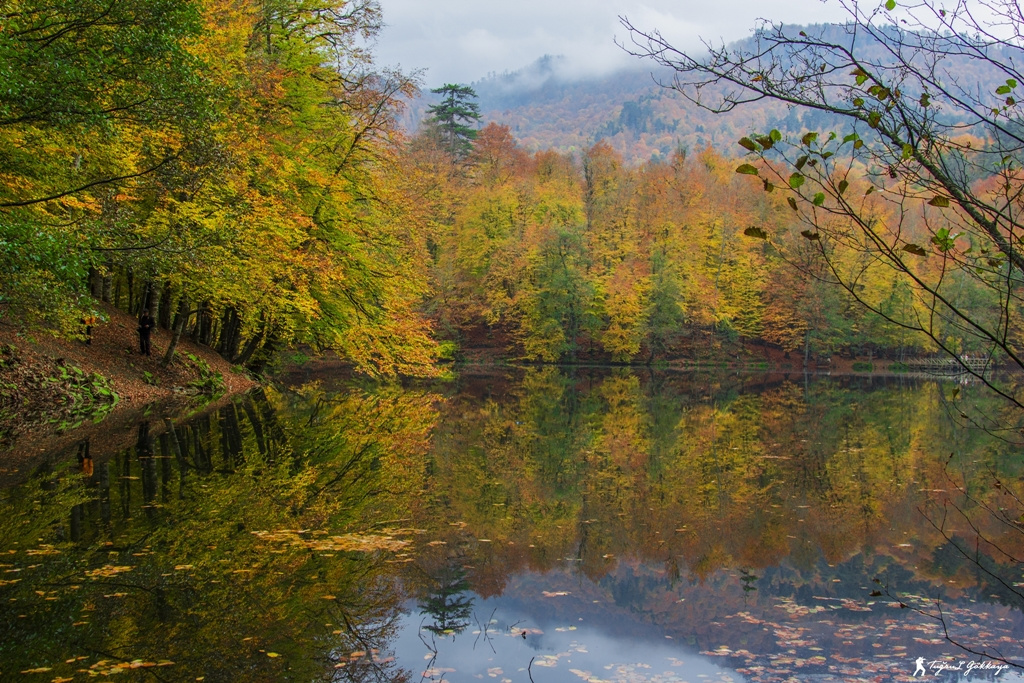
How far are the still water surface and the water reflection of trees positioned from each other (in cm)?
3

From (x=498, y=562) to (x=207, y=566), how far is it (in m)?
2.60

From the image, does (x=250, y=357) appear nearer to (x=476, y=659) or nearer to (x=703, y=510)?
(x=703, y=510)

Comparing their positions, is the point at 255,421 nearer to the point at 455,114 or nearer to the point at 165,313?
the point at 165,313

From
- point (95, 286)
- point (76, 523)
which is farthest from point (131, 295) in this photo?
point (76, 523)

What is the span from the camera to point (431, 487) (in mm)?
10578

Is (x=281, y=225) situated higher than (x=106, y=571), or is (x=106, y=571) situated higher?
(x=281, y=225)

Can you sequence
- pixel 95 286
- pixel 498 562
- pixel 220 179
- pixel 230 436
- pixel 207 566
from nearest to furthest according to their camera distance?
1. pixel 207 566
2. pixel 498 562
3. pixel 230 436
4. pixel 220 179
5. pixel 95 286

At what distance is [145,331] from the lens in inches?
804

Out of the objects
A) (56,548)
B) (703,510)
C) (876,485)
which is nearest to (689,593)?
(703,510)

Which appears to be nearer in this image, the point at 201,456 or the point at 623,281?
the point at 201,456

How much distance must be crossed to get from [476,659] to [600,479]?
676 centimetres

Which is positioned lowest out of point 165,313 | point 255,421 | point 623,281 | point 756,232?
point 255,421

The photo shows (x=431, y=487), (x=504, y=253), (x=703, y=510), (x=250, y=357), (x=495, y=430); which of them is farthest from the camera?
(x=504, y=253)

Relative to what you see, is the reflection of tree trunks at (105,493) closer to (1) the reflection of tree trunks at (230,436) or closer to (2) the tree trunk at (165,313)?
(1) the reflection of tree trunks at (230,436)
